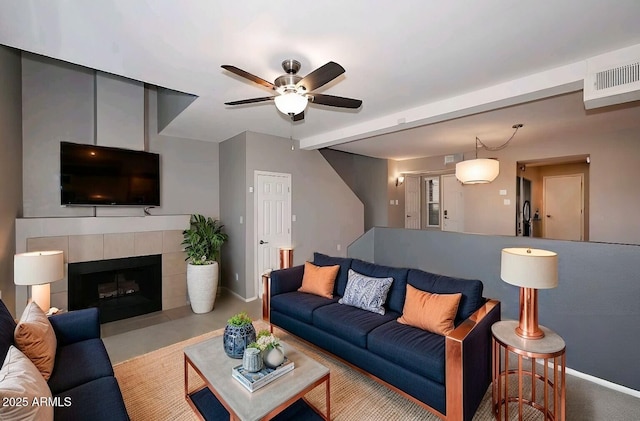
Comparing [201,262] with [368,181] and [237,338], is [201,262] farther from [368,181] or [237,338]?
[368,181]

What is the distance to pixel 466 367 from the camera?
5.87ft

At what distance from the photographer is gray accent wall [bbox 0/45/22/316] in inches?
107

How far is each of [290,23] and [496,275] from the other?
3.12 meters

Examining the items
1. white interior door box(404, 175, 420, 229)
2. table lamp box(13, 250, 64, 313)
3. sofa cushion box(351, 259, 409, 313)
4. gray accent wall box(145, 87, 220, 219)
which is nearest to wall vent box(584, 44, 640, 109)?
sofa cushion box(351, 259, 409, 313)

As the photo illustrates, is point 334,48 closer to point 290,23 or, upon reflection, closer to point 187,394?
point 290,23

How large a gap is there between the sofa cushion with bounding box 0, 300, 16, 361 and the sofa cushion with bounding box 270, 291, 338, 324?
198cm

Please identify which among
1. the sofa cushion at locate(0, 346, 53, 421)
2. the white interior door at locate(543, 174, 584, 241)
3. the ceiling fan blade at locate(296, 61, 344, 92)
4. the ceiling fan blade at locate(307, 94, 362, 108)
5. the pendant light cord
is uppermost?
the pendant light cord

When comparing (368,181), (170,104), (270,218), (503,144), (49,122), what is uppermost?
(170,104)

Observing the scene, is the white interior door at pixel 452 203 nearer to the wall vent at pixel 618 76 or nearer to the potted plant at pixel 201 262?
the wall vent at pixel 618 76

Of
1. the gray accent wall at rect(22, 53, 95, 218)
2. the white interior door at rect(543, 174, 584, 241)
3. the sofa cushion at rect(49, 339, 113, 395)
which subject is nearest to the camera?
the sofa cushion at rect(49, 339, 113, 395)

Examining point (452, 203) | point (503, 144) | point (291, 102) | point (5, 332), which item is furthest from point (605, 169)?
point (5, 332)

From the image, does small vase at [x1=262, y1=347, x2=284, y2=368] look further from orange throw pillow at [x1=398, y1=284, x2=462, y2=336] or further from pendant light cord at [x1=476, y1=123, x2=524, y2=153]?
pendant light cord at [x1=476, y1=123, x2=524, y2=153]

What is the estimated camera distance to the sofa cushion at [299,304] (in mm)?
2794

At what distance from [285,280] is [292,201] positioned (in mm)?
1992
